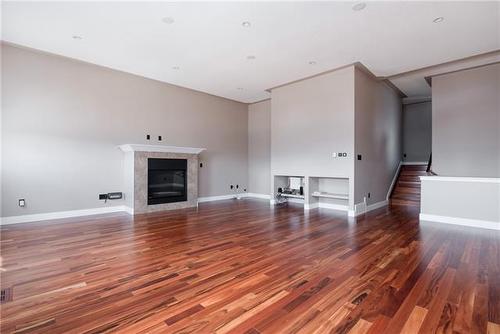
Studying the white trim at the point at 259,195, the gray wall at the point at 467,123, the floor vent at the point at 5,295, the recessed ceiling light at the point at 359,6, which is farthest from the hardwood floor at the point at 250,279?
the white trim at the point at 259,195

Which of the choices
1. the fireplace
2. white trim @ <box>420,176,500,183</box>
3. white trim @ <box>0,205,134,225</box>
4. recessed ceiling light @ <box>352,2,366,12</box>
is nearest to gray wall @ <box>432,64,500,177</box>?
white trim @ <box>420,176,500,183</box>

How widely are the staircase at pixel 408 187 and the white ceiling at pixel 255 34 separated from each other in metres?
3.31

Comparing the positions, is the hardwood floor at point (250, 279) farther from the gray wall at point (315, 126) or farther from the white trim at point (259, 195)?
the white trim at point (259, 195)

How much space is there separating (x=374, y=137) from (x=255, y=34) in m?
3.97

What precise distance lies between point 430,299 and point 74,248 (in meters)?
3.85

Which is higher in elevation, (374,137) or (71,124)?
(71,124)

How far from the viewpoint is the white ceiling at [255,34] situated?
3234 millimetres

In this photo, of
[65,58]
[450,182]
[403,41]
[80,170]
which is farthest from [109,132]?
[450,182]

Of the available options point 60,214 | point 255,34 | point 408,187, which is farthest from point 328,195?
point 60,214

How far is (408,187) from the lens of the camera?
23.0ft

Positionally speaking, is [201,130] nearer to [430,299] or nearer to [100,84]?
[100,84]

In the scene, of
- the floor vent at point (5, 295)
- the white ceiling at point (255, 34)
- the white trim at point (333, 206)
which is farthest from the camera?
the white trim at point (333, 206)

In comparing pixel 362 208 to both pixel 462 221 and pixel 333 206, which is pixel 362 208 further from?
pixel 462 221

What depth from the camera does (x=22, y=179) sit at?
437 centimetres
